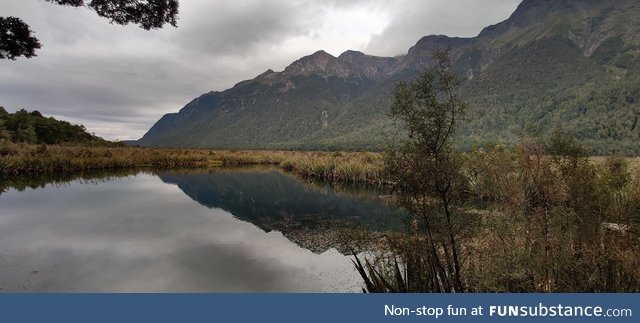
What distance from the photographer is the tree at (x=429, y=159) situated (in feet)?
20.0

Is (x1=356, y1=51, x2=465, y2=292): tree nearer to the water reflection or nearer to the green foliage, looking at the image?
the water reflection

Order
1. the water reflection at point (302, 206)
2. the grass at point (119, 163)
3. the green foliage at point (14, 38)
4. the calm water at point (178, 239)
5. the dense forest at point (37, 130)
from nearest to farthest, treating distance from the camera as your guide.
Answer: the green foliage at point (14, 38), the calm water at point (178, 239), the water reflection at point (302, 206), the grass at point (119, 163), the dense forest at point (37, 130)

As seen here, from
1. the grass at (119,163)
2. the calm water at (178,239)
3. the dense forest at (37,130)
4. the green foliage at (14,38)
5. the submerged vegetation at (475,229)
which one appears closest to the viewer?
the submerged vegetation at (475,229)

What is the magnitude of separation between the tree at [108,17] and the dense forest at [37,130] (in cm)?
4303

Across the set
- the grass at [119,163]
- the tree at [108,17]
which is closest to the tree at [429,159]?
the tree at [108,17]

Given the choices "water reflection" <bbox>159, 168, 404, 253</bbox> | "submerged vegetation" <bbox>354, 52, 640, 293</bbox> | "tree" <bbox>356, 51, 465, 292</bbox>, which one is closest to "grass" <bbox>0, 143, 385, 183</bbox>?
"water reflection" <bbox>159, 168, 404, 253</bbox>

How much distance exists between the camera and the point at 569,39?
185 m

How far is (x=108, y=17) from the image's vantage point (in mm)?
7375

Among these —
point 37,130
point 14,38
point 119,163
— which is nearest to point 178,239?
point 14,38

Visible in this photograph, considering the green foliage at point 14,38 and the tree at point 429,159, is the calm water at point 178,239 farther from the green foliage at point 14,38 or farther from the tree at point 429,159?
the green foliage at point 14,38

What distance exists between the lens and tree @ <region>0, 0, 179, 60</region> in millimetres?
7223

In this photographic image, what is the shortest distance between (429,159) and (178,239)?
9489mm

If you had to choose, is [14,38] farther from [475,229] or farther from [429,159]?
[475,229]
